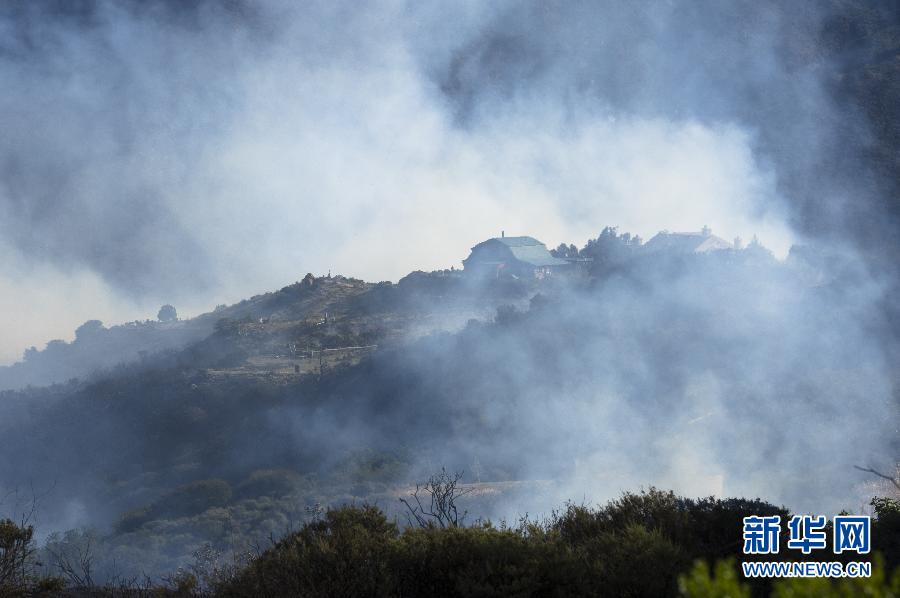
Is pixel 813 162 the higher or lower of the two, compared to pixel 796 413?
higher

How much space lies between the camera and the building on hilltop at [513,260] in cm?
6594

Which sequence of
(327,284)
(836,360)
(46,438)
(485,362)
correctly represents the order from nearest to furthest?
(836,360)
(485,362)
(46,438)
(327,284)

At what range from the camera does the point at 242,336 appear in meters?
54.3

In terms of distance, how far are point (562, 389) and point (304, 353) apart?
1898cm

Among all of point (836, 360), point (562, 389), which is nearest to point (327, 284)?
point (562, 389)

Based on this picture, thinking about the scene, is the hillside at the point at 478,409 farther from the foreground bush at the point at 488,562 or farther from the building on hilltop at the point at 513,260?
the foreground bush at the point at 488,562

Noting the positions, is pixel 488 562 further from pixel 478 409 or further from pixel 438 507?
pixel 478 409

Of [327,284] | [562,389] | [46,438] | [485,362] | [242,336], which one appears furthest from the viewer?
[327,284]

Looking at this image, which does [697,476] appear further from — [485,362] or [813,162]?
[813,162]

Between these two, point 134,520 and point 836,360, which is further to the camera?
point 836,360

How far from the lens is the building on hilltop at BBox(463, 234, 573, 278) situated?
216ft

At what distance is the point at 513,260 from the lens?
6719 cm

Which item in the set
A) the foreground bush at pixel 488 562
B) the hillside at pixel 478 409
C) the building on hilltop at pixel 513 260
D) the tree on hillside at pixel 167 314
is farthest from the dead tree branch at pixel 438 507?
the tree on hillside at pixel 167 314

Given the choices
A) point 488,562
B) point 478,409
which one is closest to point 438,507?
point 488,562
